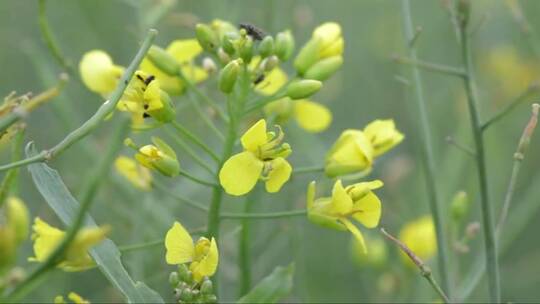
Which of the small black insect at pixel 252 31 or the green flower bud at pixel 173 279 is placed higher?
the small black insect at pixel 252 31

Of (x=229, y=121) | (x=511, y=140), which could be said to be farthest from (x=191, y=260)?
(x=511, y=140)

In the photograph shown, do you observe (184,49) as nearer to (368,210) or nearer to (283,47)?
(283,47)

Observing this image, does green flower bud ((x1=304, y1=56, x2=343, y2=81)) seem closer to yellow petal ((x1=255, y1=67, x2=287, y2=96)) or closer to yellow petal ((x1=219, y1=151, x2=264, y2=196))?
yellow petal ((x1=255, y1=67, x2=287, y2=96))

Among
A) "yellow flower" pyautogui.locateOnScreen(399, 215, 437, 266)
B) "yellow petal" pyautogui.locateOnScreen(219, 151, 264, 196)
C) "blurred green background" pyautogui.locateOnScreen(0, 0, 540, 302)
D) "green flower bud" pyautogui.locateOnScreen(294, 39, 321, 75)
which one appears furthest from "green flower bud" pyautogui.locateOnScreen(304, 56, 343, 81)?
"yellow flower" pyautogui.locateOnScreen(399, 215, 437, 266)

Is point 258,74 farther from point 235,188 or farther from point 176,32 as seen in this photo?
point 176,32

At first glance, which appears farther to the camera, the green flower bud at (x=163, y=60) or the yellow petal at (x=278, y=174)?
the green flower bud at (x=163, y=60)

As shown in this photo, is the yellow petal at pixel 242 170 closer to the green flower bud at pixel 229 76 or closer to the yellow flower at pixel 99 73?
the green flower bud at pixel 229 76

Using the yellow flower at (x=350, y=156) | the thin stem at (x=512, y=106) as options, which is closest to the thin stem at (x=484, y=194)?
the thin stem at (x=512, y=106)
